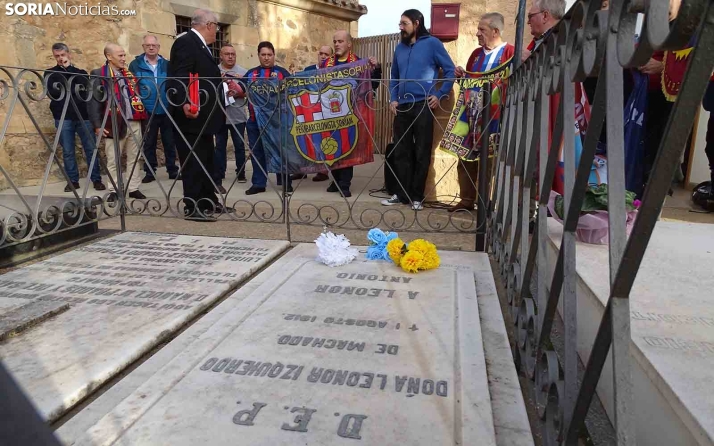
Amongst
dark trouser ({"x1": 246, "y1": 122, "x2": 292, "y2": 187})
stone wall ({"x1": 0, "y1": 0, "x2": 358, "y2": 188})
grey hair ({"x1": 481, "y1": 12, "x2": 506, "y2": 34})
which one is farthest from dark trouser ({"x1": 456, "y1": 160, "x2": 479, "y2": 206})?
stone wall ({"x1": 0, "y1": 0, "x2": 358, "y2": 188})

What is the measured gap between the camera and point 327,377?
75.1 inches

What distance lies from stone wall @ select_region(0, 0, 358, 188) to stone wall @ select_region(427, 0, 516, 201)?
3.89m

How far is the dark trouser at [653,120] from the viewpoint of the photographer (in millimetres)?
3873

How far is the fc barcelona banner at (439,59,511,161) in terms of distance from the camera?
14.1 feet

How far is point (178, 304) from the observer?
2.63m

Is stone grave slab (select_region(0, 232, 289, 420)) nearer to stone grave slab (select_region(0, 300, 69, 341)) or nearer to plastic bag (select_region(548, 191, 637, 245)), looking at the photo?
stone grave slab (select_region(0, 300, 69, 341))

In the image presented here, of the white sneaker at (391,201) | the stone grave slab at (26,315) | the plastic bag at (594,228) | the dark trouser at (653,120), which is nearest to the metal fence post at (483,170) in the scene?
the plastic bag at (594,228)

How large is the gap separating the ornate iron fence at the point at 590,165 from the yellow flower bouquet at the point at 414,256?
0.79 m

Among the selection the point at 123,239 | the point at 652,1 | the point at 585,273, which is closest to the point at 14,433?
the point at 652,1

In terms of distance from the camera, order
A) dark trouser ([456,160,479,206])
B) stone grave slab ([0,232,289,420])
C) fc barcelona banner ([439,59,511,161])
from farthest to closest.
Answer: dark trouser ([456,160,479,206]), fc barcelona banner ([439,59,511,161]), stone grave slab ([0,232,289,420])

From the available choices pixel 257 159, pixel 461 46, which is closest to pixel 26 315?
pixel 257 159

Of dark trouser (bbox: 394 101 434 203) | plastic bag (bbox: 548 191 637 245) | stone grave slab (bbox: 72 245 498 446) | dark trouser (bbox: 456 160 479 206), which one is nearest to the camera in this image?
stone grave slab (bbox: 72 245 498 446)

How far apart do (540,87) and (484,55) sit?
2.81 metres

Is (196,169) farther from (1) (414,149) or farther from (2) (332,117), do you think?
(1) (414,149)
